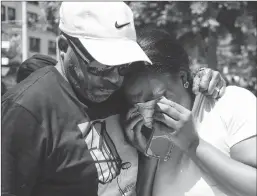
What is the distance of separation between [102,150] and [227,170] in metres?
0.45

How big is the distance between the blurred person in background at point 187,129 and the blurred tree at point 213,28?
10.6 metres

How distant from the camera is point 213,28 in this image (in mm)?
13273

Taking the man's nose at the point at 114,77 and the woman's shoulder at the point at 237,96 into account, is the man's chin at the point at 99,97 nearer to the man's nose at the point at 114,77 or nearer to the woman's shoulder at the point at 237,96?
the man's nose at the point at 114,77

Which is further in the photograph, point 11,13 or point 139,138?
point 11,13

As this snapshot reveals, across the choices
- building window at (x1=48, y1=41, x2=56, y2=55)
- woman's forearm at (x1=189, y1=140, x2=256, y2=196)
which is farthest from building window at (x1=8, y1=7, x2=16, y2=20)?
woman's forearm at (x1=189, y1=140, x2=256, y2=196)

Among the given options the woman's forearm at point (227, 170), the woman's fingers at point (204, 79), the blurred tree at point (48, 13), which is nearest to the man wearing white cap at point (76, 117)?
the woman's fingers at point (204, 79)

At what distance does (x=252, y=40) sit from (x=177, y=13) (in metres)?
2.19

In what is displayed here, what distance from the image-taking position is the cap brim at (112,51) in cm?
181

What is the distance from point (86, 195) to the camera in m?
1.81

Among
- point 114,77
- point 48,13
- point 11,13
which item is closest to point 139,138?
point 114,77

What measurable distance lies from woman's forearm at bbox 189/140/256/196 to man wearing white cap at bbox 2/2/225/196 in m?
0.33

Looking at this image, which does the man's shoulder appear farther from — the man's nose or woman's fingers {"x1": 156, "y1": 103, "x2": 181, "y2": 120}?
woman's fingers {"x1": 156, "y1": 103, "x2": 181, "y2": 120}

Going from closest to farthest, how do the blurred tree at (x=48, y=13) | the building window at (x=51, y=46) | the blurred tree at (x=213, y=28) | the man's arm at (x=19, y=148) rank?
1. the man's arm at (x=19, y=148)
2. the blurred tree at (x=213, y=28)
3. the blurred tree at (x=48, y=13)
4. the building window at (x=51, y=46)

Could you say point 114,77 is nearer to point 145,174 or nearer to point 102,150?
point 102,150
